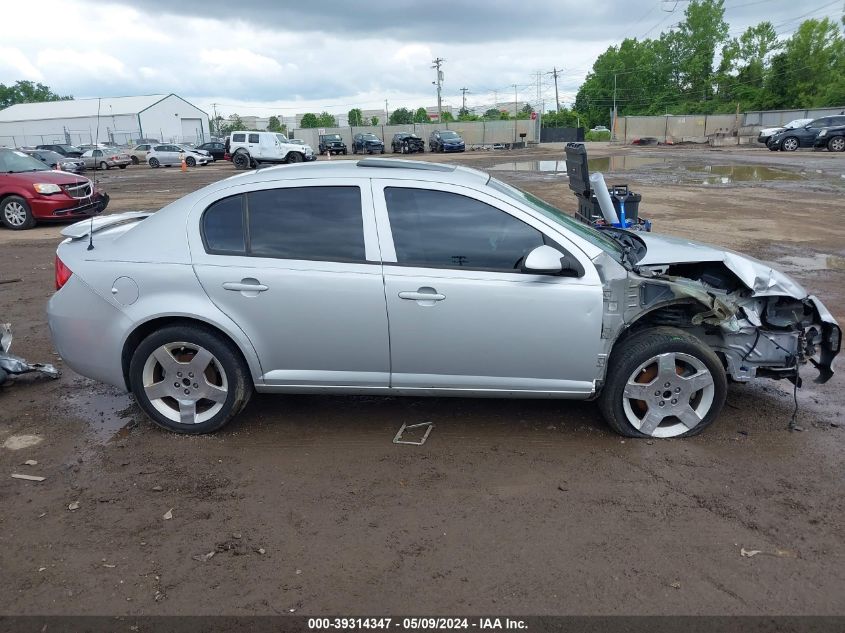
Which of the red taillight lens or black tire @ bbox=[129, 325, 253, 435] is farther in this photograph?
the red taillight lens

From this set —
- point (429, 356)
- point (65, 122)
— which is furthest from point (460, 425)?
point (65, 122)

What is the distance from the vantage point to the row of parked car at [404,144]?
47.6 m

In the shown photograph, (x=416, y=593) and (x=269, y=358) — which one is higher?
(x=269, y=358)

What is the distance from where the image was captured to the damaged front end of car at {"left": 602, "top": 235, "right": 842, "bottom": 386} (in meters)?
4.14

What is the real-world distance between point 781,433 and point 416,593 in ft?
9.22

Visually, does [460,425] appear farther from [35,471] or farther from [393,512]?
[35,471]

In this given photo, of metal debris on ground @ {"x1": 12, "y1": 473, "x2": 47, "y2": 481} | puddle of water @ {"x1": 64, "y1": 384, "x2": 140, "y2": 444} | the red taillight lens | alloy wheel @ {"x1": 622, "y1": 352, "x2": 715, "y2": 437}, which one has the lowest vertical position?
metal debris on ground @ {"x1": 12, "y1": 473, "x2": 47, "y2": 481}

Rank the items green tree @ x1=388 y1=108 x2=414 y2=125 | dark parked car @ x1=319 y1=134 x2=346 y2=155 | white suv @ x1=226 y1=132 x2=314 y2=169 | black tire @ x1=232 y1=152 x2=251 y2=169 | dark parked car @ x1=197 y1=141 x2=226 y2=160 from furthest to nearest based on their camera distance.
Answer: green tree @ x1=388 y1=108 x2=414 y2=125
dark parked car @ x1=319 y1=134 x2=346 y2=155
dark parked car @ x1=197 y1=141 x2=226 y2=160
black tire @ x1=232 y1=152 x2=251 y2=169
white suv @ x1=226 y1=132 x2=314 y2=169

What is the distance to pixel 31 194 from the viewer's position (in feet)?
43.5

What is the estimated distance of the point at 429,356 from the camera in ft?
13.2

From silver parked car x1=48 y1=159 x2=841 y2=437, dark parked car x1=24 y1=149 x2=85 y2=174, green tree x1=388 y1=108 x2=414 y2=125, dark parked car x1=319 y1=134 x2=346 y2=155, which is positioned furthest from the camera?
green tree x1=388 y1=108 x2=414 y2=125

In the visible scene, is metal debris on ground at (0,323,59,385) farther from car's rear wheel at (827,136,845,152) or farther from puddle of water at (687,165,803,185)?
car's rear wheel at (827,136,845,152)

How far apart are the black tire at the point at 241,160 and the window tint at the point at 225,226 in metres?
33.4

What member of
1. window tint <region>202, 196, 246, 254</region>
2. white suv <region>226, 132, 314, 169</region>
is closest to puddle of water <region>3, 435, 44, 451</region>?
window tint <region>202, 196, 246, 254</region>
